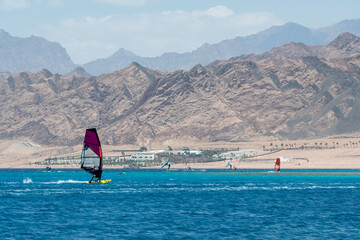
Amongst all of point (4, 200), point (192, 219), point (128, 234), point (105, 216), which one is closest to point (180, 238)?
point (128, 234)

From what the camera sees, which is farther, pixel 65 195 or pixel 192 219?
pixel 65 195

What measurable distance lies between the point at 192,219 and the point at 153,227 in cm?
954

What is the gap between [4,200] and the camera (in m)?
120

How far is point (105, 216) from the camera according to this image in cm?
8988

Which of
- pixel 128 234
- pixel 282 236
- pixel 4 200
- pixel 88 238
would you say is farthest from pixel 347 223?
pixel 4 200

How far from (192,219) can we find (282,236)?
1867cm

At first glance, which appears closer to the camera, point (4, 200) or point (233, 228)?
point (233, 228)

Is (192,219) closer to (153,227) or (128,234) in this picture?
(153,227)

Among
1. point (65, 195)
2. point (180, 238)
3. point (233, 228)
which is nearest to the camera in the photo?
point (180, 238)

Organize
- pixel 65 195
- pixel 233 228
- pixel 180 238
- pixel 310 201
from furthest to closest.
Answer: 1. pixel 65 195
2. pixel 310 201
3. pixel 233 228
4. pixel 180 238

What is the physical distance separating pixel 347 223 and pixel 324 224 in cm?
350

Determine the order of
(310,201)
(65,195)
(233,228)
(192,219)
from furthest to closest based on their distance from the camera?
(65,195)
(310,201)
(192,219)
(233,228)

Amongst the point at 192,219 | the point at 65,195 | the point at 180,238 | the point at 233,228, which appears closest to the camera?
the point at 180,238

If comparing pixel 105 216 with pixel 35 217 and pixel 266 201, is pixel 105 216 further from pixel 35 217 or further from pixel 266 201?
pixel 266 201
